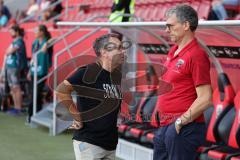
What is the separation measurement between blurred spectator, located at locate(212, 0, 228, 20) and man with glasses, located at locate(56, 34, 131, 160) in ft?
14.7

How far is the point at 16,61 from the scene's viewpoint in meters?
9.94

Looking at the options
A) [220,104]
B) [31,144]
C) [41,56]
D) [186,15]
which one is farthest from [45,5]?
[186,15]

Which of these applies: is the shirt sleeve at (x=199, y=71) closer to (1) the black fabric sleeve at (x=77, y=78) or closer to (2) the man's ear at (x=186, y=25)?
(2) the man's ear at (x=186, y=25)

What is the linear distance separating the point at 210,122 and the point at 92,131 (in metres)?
2.87

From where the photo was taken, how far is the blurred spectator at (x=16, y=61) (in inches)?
387

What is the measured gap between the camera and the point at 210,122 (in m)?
6.18

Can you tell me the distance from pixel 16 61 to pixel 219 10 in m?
3.96

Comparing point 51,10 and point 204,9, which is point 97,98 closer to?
point 204,9

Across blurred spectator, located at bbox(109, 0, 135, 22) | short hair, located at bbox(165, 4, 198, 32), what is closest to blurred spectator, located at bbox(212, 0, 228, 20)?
blurred spectator, located at bbox(109, 0, 135, 22)

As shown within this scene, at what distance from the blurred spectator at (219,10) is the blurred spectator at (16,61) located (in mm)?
3676

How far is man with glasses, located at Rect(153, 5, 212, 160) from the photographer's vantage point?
3568 mm

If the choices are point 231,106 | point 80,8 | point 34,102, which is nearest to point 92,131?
point 231,106

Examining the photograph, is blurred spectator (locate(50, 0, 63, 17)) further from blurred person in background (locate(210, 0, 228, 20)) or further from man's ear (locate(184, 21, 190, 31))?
man's ear (locate(184, 21, 190, 31))

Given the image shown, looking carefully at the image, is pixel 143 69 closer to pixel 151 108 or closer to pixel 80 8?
pixel 151 108
